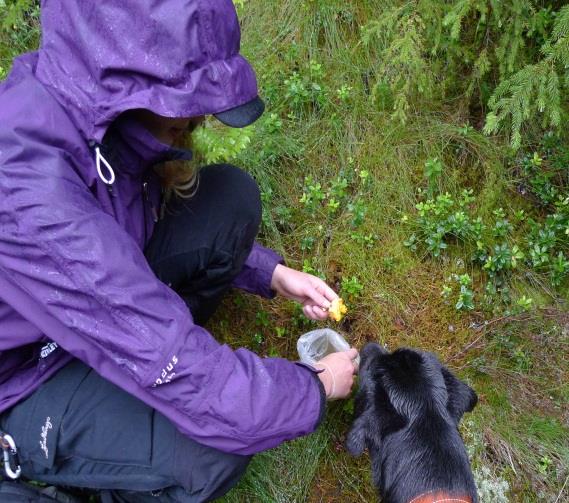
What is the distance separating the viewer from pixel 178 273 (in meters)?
2.72

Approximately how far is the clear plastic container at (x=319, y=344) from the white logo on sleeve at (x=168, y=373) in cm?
125

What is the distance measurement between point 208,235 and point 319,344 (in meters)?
0.94

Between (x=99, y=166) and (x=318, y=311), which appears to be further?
(x=318, y=311)

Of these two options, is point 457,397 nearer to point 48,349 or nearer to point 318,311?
point 318,311

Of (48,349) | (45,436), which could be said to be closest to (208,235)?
(48,349)

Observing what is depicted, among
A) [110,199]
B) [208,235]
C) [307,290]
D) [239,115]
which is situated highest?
[239,115]

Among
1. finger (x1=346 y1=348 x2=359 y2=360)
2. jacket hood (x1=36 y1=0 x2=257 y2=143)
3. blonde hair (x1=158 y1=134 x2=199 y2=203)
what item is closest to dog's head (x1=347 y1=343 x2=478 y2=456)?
finger (x1=346 y1=348 x2=359 y2=360)

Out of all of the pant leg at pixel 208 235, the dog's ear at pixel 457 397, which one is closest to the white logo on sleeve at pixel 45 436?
the pant leg at pixel 208 235

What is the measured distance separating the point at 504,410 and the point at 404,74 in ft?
6.77

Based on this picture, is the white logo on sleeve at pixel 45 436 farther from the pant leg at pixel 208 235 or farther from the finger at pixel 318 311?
the finger at pixel 318 311

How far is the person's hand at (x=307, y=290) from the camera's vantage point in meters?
2.95

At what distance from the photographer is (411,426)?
2.45 m

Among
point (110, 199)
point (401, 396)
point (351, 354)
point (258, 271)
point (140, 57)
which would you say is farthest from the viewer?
point (258, 271)

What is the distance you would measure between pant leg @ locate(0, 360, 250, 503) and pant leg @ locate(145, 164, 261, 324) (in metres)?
0.65
